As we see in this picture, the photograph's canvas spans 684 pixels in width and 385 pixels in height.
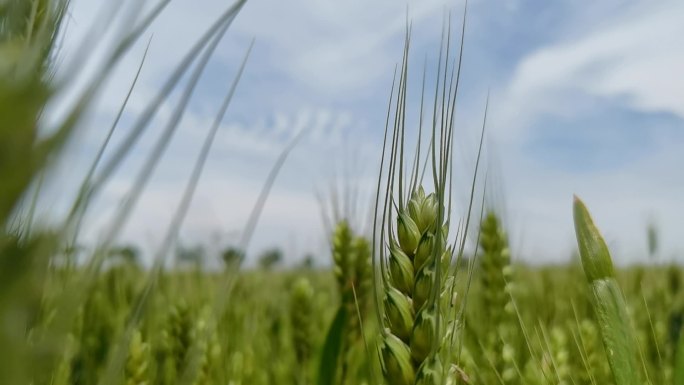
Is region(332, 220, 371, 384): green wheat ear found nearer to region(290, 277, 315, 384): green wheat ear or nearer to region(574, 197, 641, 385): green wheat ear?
region(290, 277, 315, 384): green wheat ear

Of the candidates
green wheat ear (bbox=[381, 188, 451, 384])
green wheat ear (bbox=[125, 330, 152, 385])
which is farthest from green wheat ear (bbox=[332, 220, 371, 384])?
green wheat ear (bbox=[381, 188, 451, 384])

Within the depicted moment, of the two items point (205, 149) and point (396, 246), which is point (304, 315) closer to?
point (396, 246)

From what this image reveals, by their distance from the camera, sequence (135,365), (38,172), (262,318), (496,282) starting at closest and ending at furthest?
(38,172) → (135,365) → (496,282) → (262,318)

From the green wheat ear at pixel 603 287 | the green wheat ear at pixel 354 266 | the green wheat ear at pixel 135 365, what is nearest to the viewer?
the green wheat ear at pixel 603 287

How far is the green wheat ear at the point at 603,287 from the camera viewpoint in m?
0.58

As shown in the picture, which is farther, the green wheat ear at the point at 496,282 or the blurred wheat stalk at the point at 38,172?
the green wheat ear at the point at 496,282

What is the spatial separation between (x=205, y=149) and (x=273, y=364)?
1063mm

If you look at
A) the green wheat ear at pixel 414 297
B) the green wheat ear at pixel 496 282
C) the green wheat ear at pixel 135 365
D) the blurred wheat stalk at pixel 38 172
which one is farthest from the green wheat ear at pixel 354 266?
the blurred wheat stalk at pixel 38 172

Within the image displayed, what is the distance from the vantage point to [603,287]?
0.60m

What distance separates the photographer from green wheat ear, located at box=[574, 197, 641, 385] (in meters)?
0.58

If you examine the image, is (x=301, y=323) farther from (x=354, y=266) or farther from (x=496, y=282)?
(x=496, y=282)

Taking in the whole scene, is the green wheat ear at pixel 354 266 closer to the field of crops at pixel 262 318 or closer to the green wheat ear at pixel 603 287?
the field of crops at pixel 262 318

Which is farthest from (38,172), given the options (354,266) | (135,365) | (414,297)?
(354,266)

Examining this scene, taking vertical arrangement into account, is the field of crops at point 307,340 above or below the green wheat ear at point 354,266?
below
